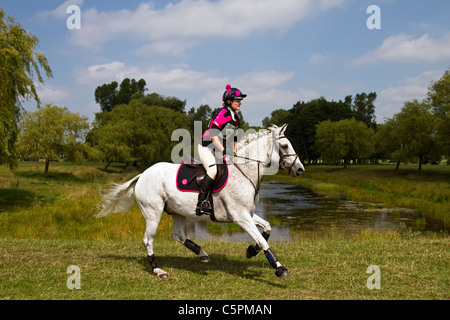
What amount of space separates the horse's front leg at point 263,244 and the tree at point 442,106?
35.8 metres

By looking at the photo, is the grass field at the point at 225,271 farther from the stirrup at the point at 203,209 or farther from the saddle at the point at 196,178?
the saddle at the point at 196,178

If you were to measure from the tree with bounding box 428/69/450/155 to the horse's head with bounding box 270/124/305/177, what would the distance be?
34.9 meters

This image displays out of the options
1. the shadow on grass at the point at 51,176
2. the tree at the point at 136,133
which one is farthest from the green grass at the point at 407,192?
the shadow on grass at the point at 51,176

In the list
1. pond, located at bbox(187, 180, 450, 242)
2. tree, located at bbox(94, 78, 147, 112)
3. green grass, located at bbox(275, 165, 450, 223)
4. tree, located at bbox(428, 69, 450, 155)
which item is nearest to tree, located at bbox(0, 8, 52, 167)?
pond, located at bbox(187, 180, 450, 242)

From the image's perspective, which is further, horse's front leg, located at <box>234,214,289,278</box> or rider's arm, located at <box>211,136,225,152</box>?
rider's arm, located at <box>211,136,225,152</box>

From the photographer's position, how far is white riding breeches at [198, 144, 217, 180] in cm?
669

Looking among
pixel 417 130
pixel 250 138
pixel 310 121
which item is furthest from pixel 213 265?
pixel 310 121

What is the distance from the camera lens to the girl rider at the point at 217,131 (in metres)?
6.67

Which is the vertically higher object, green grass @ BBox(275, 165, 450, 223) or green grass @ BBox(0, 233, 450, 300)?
green grass @ BBox(0, 233, 450, 300)

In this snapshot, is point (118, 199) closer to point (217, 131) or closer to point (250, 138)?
point (217, 131)

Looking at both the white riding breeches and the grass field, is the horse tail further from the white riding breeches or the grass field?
the white riding breeches

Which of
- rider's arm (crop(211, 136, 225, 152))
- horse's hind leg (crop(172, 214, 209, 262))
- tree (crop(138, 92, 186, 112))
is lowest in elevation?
horse's hind leg (crop(172, 214, 209, 262))

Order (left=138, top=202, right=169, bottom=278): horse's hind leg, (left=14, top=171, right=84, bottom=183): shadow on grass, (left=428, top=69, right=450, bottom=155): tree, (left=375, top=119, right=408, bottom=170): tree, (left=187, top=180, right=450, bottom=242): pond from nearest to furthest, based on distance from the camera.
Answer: (left=138, top=202, right=169, bottom=278): horse's hind leg, (left=187, top=180, right=450, bottom=242): pond, (left=14, top=171, right=84, bottom=183): shadow on grass, (left=428, top=69, right=450, bottom=155): tree, (left=375, top=119, right=408, bottom=170): tree

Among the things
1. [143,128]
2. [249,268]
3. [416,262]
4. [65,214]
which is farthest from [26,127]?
[416,262]
